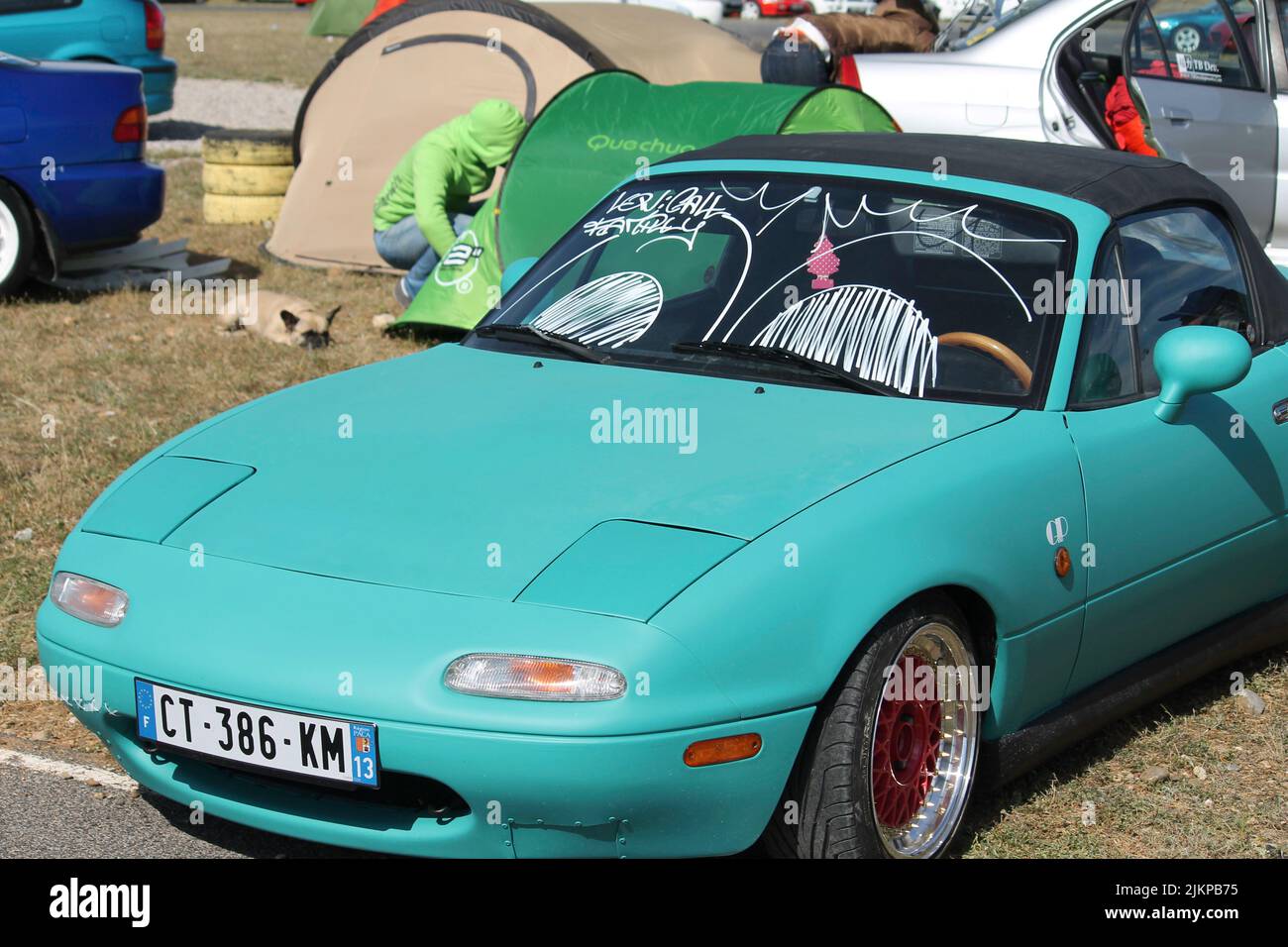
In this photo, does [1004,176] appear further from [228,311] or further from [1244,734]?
[228,311]

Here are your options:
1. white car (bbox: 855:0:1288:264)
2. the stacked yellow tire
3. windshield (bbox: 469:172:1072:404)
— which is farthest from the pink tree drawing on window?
the stacked yellow tire

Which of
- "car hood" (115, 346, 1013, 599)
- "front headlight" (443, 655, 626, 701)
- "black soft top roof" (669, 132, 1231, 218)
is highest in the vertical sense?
"black soft top roof" (669, 132, 1231, 218)

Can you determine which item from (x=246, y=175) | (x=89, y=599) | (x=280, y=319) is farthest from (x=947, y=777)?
(x=246, y=175)

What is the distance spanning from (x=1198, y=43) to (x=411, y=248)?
4.28m

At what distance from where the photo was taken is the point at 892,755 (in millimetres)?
3283

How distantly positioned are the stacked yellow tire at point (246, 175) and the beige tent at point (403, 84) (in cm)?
59

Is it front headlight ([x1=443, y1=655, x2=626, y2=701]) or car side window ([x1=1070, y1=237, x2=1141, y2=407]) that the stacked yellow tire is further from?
front headlight ([x1=443, y1=655, x2=626, y2=701])

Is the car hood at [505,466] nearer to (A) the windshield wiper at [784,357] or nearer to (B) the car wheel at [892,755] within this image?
(A) the windshield wiper at [784,357]

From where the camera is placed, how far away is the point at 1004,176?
409 centimetres

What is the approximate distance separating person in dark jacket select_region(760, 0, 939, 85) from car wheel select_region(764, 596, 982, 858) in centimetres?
596

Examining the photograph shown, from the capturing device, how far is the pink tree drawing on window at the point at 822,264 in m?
3.92

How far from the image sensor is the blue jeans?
8.70 meters
